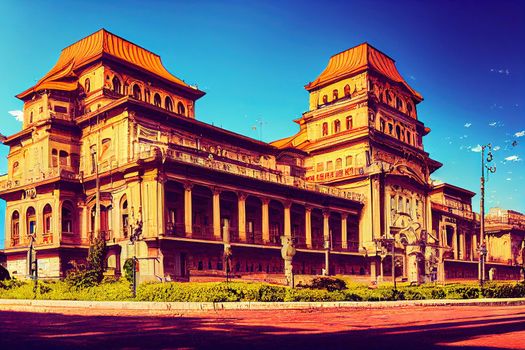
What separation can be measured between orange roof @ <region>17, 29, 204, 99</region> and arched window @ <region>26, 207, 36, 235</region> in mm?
10603

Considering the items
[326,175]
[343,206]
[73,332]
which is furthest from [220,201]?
[73,332]

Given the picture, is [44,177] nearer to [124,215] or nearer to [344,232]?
[124,215]

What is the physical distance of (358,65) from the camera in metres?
68.4

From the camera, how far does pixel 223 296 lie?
80.3ft

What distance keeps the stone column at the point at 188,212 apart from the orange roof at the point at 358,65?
3027 centimetres

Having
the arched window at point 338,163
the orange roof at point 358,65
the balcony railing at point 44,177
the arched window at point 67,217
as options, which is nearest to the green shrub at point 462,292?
the arched window at point 67,217

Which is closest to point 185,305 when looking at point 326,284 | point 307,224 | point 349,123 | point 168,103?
point 326,284

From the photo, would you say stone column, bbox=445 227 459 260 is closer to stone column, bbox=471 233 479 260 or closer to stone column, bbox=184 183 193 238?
stone column, bbox=471 233 479 260

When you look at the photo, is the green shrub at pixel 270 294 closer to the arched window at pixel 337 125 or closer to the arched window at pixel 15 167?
the arched window at pixel 15 167

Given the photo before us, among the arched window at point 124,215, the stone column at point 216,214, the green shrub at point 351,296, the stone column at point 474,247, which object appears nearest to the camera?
the green shrub at point 351,296

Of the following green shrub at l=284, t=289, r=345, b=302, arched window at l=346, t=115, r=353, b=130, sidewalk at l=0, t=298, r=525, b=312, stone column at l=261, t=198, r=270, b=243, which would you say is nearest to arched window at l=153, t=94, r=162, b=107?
stone column at l=261, t=198, r=270, b=243

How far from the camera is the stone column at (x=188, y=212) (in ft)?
145

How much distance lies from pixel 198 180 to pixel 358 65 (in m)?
30.3

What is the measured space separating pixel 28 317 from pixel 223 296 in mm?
7606
